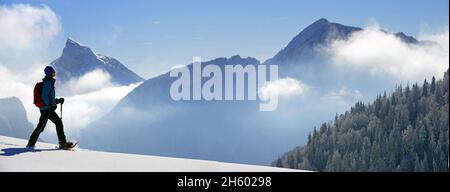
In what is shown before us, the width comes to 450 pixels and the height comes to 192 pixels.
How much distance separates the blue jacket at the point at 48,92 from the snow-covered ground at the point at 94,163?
3.59ft

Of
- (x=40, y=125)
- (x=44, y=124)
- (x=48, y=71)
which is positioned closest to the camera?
(x=48, y=71)

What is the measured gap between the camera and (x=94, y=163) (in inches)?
347

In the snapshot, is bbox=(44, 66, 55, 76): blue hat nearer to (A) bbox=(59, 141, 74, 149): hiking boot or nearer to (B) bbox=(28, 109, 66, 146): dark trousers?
(B) bbox=(28, 109, 66, 146): dark trousers

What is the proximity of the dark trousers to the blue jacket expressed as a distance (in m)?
0.15

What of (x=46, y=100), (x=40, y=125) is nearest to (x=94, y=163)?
(x=46, y=100)

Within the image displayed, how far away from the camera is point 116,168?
8.16 meters

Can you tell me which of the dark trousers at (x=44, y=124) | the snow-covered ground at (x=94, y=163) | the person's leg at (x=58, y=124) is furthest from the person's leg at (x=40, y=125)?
the snow-covered ground at (x=94, y=163)

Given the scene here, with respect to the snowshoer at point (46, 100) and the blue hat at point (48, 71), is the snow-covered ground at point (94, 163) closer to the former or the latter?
the snowshoer at point (46, 100)

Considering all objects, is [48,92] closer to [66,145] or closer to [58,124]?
[58,124]

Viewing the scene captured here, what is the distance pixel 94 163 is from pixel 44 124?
301 cm

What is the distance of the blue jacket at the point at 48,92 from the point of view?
35.7 ft

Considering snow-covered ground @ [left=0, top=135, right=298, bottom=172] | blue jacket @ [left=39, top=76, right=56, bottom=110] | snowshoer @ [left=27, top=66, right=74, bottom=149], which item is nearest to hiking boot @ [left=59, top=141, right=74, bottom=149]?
snowshoer @ [left=27, top=66, right=74, bottom=149]
